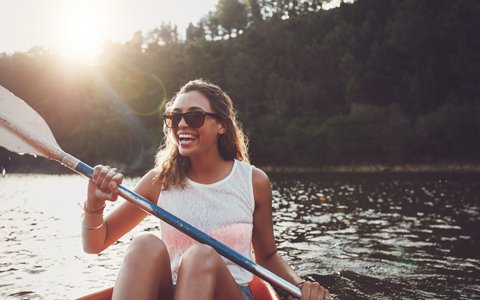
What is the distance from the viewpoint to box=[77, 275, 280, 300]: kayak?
3070 mm

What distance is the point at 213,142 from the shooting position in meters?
3.29

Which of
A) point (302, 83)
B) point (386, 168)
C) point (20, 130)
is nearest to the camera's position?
point (20, 130)

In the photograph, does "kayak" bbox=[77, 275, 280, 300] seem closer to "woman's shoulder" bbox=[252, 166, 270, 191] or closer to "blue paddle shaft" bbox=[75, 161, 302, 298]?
"blue paddle shaft" bbox=[75, 161, 302, 298]

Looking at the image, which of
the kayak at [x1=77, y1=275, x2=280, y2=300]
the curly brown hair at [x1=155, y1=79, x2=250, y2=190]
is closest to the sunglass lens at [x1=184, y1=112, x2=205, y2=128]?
the curly brown hair at [x1=155, y1=79, x2=250, y2=190]

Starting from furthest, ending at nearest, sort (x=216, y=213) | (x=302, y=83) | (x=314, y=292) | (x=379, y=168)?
(x=302, y=83), (x=379, y=168), (x=216, y=213), (x=314, y=292)

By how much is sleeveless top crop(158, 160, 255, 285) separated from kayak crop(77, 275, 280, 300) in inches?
8.4

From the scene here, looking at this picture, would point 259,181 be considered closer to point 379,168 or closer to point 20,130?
point 20,130

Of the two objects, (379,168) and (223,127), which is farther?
(379,168)

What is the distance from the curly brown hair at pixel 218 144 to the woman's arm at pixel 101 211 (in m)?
0.12

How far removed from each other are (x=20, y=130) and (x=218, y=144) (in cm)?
128

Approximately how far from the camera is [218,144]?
337 centimetres

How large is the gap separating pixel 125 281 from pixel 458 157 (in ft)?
166

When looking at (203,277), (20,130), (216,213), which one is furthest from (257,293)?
(20,130)

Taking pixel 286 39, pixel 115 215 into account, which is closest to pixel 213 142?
pixel 115 215
